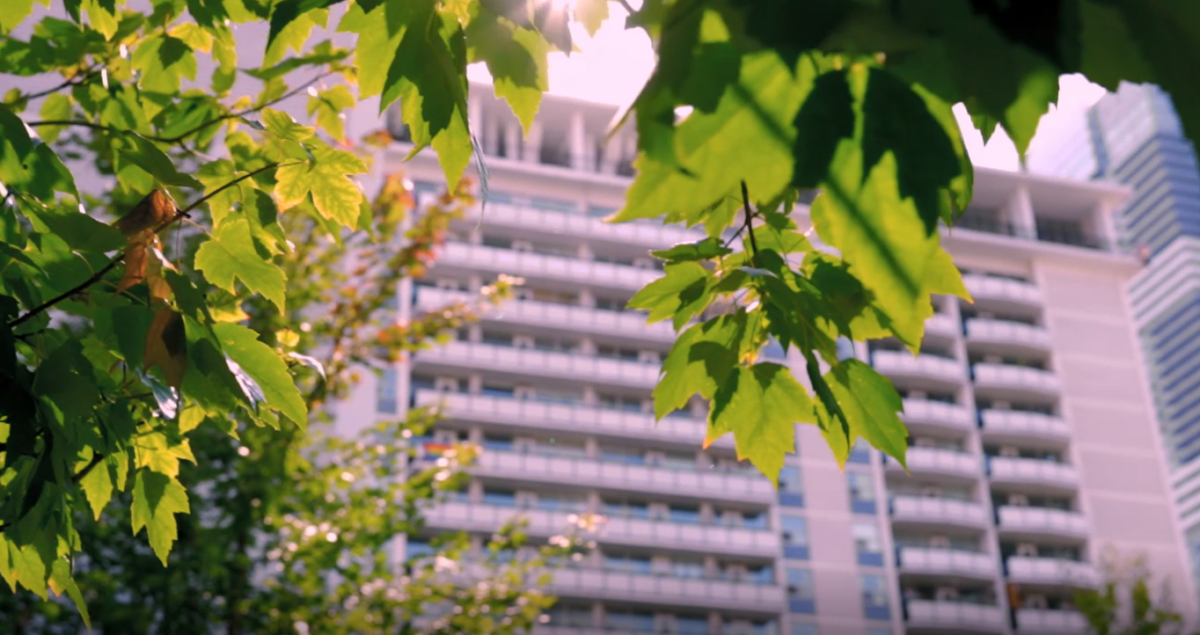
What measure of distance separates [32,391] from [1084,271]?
48183 mm

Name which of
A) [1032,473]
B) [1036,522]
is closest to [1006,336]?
[1032,473]

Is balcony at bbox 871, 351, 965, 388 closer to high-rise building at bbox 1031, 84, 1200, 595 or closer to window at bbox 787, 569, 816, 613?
window at bbox 787, 569, 816, 613

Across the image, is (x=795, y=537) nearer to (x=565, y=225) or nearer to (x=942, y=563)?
(x=942, y=563)

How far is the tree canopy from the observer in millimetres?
723

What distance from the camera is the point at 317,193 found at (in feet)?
6.49

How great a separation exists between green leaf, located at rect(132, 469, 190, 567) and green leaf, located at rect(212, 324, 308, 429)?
1.26 feet

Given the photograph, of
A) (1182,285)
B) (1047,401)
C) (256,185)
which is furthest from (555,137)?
(1182,285)

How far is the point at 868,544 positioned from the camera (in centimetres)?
3856

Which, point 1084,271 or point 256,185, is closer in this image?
point 256,185

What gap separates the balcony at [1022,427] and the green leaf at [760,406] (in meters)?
41.5

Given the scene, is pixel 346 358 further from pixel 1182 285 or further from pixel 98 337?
pixel 1182 285

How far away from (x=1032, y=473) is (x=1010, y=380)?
3429 mm

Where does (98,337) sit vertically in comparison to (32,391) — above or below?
above

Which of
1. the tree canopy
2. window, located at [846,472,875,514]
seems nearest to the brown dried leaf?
the tree canopy
